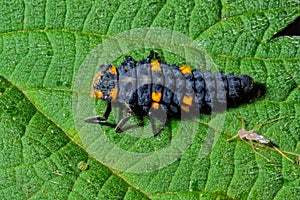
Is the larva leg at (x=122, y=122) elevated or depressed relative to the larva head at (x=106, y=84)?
depressed

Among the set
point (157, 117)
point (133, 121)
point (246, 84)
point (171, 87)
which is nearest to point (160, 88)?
point (171, 87)

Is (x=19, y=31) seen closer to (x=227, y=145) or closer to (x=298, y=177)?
(x=227, y=145)

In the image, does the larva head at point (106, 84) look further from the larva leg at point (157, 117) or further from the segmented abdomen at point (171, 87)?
the larva leg at point (157, 117)

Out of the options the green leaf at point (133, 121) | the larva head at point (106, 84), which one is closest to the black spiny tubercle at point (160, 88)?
the larva head at point (106, 84)

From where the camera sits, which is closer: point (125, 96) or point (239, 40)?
point (125, 96)

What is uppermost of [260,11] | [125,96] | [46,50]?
[260,11]

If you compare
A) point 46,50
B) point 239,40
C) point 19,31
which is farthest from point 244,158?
point 19,31

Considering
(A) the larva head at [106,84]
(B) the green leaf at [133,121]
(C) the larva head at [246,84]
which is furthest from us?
(C) the larva head at [246,84]
